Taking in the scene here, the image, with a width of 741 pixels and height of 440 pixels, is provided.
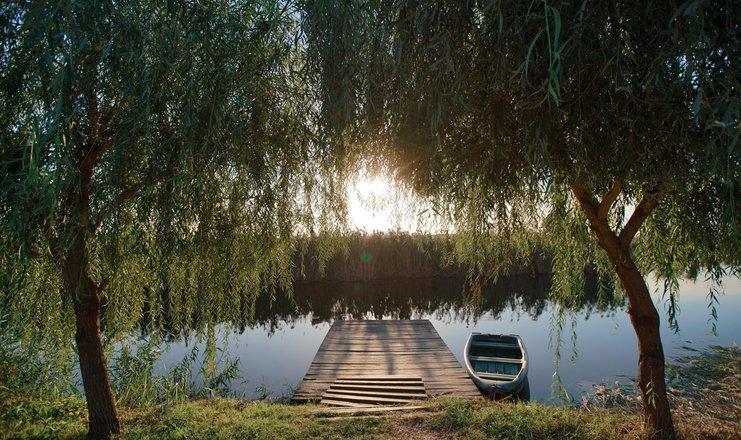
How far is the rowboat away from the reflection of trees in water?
7.74 ft

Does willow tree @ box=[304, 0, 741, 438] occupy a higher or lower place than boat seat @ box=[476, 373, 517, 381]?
higher

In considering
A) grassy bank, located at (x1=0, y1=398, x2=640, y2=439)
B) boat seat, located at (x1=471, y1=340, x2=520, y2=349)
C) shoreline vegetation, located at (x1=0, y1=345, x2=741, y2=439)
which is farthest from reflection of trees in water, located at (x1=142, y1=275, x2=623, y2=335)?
grassy bank, located at (x1=0, y1=398, x2=640, y2=439)

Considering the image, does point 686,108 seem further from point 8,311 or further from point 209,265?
point 8,311

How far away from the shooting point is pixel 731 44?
1.51m

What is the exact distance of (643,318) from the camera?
11.1 ft

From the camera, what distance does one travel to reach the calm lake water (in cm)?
682

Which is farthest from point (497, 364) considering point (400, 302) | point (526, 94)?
point (400, 302)

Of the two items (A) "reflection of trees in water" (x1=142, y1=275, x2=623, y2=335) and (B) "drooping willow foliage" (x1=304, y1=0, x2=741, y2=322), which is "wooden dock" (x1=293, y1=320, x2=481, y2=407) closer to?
(A) "reflection of trees in water" (x1=142, y1=275, x2=623, y2=335)

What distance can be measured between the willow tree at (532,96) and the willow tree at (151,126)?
467 millimetres

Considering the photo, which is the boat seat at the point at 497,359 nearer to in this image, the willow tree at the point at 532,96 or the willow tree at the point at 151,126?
the willow tree at the point at 532,96

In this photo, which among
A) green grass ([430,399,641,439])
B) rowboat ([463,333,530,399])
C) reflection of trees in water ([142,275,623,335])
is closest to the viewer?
green grass ([430,399,641,439])

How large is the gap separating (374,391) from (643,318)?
3.28 metres

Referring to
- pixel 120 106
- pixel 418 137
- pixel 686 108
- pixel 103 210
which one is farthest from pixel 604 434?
pixel 120 106

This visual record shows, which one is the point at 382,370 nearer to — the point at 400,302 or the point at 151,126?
the point at 151,126
